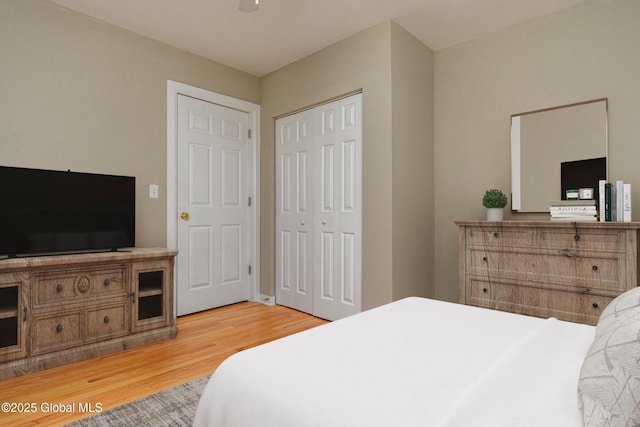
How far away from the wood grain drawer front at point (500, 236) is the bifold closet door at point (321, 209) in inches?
36.3

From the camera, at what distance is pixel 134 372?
224cm

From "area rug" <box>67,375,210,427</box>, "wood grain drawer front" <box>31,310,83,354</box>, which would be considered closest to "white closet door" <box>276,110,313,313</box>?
"area rug" <box>67,375,210,427</box>

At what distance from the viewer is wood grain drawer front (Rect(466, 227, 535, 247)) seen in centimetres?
248

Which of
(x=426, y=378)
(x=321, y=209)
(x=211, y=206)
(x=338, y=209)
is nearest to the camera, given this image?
(x=426, y=378)

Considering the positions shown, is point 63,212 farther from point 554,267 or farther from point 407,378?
point 554,267

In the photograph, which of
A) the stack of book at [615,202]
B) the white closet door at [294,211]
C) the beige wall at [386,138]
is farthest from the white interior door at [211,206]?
the stack of book at [615,202]

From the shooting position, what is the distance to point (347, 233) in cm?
329

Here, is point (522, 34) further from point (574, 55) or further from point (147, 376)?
point (147, 376)

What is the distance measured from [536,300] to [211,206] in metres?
2.92

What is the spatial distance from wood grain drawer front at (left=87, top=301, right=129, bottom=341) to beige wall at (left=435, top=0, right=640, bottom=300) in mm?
2642

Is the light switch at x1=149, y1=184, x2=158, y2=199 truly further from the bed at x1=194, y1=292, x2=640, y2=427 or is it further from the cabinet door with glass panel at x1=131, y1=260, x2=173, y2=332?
the bed at x1=194, y1=292, x2=640, y2=427

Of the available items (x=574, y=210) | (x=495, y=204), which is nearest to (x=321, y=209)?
(x=495, y=204)

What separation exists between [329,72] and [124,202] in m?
2.11

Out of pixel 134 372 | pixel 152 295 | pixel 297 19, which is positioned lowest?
pixel 134 372
